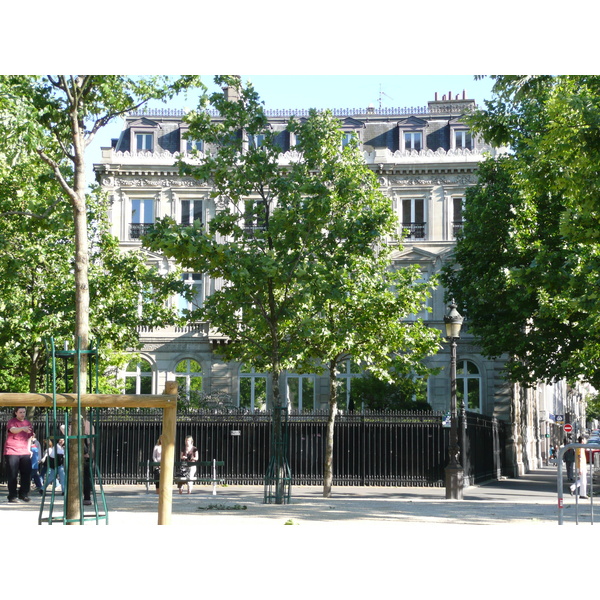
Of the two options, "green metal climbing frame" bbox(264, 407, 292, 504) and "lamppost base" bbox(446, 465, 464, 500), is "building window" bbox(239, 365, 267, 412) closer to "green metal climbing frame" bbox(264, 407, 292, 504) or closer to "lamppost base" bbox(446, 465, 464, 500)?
"lamppost base" bbox(446, 465, 464, 500)

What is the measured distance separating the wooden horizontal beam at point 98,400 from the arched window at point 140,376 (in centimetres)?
3437

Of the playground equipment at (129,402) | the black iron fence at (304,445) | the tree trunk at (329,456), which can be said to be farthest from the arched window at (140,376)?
the playground equipment at (129,402)

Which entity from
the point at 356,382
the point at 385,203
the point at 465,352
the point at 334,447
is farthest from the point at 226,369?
the point at 385,203

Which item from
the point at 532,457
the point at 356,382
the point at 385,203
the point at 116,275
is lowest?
the point at 532,457

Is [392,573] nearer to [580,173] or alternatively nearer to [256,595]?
[256,595]

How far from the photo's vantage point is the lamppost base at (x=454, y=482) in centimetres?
2133

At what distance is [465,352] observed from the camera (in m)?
42.4

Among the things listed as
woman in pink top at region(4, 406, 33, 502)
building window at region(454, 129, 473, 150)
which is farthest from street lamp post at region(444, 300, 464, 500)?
building window at region(454, 129, 473, 150)

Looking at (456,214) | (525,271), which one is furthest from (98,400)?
(456,214)

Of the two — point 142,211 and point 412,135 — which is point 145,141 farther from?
point 412,135

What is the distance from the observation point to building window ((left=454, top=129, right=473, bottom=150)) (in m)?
43.6

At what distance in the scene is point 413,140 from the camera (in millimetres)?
44750

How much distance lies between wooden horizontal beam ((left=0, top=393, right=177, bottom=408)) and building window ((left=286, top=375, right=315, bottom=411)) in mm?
34468

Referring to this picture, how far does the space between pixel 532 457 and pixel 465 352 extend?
8620 mm
